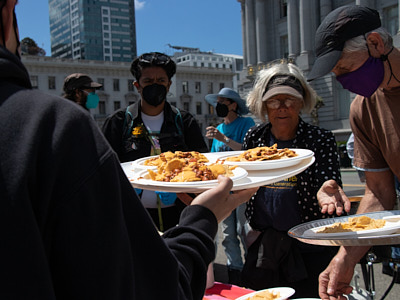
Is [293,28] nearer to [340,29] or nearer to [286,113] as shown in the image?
[286,113]

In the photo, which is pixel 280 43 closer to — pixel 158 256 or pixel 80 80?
pixel 80 80

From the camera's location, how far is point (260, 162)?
1895 mm

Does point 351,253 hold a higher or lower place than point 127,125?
lower

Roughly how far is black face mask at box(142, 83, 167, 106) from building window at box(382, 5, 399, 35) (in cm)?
3248

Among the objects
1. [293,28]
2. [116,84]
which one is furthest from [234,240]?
[116,84]

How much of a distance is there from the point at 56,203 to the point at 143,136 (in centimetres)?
237

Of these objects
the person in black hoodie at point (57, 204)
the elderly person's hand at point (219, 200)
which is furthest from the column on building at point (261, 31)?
the person in black hoodie at point (57, 204)

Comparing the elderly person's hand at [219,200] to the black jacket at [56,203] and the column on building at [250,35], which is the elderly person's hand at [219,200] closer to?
the black jacket at [56,203]

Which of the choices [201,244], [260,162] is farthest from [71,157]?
[260,162]

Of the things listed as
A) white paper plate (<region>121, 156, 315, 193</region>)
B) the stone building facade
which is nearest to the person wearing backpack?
white paper plate (<region>121, 156, 315, 193</region>)

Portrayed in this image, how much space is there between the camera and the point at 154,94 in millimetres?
3160

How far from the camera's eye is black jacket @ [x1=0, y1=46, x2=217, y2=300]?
671 millimetres

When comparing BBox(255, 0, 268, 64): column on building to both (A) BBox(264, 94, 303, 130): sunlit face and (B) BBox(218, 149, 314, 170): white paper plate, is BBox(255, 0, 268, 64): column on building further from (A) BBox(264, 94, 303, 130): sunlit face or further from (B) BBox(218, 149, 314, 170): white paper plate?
(B) BBox(218, 149, 314, 170): white paper plate

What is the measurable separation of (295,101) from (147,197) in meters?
1.27
